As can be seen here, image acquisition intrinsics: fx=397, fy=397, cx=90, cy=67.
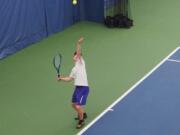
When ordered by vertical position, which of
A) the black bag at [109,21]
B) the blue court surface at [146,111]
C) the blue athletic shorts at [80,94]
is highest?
the black bag at [109,21]

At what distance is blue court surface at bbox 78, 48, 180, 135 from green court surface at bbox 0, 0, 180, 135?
22 centimetres

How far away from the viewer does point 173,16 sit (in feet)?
41.3

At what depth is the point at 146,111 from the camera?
23.4 ft

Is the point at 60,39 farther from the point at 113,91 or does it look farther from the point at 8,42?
the point at 113,91

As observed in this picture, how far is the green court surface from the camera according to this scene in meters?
7.16

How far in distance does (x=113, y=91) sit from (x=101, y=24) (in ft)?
15.0

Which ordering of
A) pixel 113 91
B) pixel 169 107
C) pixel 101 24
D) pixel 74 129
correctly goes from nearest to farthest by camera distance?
1. pixel 74 129
2. pixel 169 107
3. pixel 113 91
4. pixel 101 24

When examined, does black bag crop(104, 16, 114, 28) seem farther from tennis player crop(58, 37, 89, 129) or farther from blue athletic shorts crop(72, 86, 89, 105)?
blue athletic shorts crop(72, 86, 89, 105)

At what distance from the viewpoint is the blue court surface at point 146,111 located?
660cm

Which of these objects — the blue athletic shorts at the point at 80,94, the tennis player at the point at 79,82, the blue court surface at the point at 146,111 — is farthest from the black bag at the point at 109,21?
the blue athletic shorts at the point at 80,94

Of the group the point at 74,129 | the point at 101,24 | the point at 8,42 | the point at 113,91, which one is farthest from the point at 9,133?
the point at 101,24

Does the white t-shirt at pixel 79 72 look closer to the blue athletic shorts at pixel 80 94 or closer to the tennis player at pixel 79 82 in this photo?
the tennis player at pixel 79 82

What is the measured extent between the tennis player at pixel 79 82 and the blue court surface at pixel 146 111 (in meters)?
0.34

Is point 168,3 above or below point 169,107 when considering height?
above
